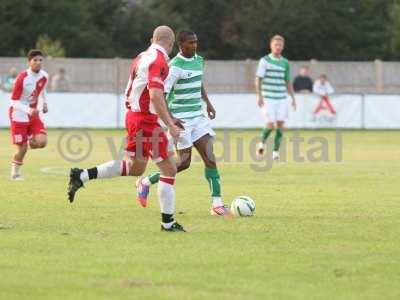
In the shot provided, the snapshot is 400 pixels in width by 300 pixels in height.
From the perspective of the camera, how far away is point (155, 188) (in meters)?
17.2

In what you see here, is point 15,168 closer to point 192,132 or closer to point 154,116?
point 192,132

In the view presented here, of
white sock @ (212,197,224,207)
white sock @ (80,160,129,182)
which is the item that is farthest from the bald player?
white sock @ (212,197,224,207)

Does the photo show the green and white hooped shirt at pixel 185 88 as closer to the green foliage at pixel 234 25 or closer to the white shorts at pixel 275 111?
the white shorts at pixel 275 111

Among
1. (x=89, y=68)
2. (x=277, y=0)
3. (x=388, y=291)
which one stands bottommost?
(x=388, y=291)

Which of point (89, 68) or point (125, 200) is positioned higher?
point (89, 68)

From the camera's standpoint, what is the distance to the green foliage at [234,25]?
59.6 m

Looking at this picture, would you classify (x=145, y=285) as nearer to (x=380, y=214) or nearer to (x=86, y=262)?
(x=86, y=262)

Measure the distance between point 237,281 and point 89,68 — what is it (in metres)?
36.1

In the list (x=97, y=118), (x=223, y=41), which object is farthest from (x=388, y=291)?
(x=223, y=41)

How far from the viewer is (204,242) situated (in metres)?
11.0

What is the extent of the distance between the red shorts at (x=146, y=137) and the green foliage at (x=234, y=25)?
46.5 meters

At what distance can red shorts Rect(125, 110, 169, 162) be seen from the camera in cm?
1196

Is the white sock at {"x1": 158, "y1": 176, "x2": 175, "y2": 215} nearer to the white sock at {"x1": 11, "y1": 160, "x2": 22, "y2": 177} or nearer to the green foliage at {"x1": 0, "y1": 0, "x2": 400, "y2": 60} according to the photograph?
the white sock at {"x1": 11, "y1": 160, "x2": 22, "y2": 177}

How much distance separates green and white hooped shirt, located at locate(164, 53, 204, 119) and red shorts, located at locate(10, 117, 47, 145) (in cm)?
553
